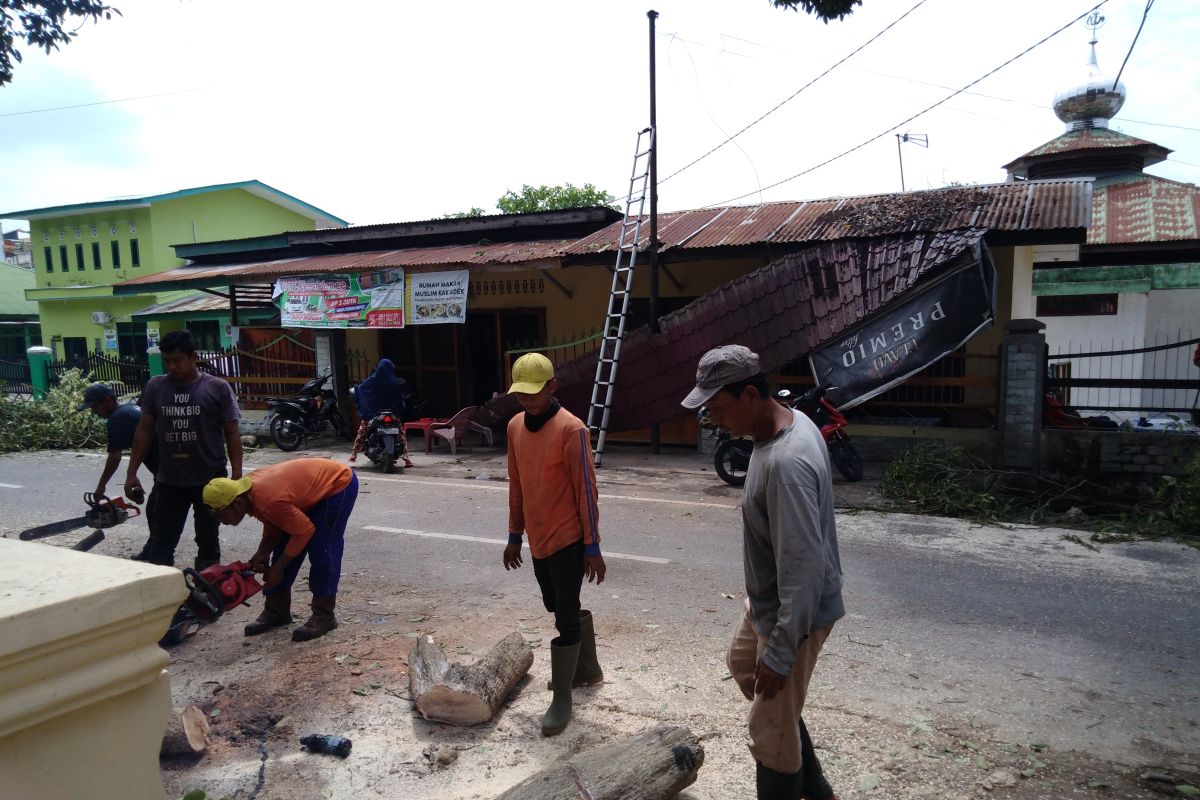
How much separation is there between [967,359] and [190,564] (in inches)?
369

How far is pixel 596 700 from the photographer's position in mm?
3756

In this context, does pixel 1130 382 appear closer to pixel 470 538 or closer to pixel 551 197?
pixel 470 538

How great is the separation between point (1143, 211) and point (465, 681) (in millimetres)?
15921

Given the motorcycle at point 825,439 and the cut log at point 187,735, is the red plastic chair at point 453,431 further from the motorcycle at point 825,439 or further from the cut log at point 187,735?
the cut log at point 187,735

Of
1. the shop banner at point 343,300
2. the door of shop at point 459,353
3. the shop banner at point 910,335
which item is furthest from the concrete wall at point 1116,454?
the shop banner at point 343,300

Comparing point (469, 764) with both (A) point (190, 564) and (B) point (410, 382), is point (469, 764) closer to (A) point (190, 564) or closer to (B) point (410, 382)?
(A) point (190, 564)

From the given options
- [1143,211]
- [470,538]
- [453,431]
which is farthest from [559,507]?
[1143,211]

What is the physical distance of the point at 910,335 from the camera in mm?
8898

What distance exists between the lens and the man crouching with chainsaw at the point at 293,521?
415cm

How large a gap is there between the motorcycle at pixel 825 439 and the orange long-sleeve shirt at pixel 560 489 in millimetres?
5553

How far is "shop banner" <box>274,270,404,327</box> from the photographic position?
12.6m

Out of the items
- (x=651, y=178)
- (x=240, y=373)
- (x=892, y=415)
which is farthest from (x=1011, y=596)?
(x=240, y=373)

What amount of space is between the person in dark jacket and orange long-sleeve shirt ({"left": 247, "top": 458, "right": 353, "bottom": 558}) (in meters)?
6.34

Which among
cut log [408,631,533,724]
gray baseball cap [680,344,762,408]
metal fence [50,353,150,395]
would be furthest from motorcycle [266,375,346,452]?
gray baseball cap [680,344,762,408]
